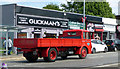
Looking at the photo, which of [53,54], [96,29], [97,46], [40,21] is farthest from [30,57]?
[96,29]

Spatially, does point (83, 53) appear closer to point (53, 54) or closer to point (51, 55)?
point (53, 54)

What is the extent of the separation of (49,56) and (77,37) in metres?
4.63

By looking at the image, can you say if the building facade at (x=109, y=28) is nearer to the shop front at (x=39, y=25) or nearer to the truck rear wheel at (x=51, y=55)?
the shop front at (x=39, y=25)

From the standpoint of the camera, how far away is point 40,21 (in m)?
30.7

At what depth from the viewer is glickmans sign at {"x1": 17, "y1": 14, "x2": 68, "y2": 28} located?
1110 inches

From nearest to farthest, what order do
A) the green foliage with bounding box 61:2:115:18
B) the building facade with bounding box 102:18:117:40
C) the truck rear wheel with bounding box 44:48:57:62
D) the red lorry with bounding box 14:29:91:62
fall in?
1. the red lorry with bounding box 14:29:91:62
2. the truck rear wheel with bounding box 44:48:57:62
3. the building facade with bounding box 102:18:117:40
4. the green foliage with bounding box 61:2:115:18

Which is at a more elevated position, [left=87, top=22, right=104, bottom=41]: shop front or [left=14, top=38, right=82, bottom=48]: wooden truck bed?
[left=87, top=22, right=104, bottom=41]: shop front

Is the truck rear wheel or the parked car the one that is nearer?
the truck rear wheel

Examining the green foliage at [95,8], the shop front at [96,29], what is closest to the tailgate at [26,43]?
the shop front at [96,29]

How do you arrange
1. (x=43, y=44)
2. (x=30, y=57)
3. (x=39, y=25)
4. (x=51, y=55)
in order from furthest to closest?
(x=39, y=25) → (x=30, y=57) → (x=51, y=55) → (x=43, y=44)

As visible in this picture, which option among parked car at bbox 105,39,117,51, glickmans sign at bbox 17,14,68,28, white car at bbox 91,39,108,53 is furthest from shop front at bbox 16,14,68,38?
parked car at bbox 105,39,117,51

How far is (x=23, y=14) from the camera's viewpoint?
28297 millimetres

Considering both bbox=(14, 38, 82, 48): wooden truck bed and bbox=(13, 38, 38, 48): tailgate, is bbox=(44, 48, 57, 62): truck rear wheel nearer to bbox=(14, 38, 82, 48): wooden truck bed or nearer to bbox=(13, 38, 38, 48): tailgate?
bbox=(14, 38, 82, 48): wooden truck bed

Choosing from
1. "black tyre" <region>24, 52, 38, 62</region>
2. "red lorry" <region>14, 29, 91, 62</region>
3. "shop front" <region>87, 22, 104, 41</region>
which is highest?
"shop front" <region>87, 22, 104, 41</region>
